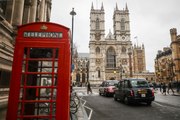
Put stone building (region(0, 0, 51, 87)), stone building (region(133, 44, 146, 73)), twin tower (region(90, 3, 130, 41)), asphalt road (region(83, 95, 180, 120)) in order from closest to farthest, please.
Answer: stone building (region(0, 0, 51, 87)) < asphalt road (region(83, 95, 180, 120)) < twin tower (region(90, 3, 130, 41)) < stone building (region(133, 44, 146, 73))

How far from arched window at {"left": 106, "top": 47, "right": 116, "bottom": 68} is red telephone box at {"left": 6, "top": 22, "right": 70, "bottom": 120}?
6722 cm

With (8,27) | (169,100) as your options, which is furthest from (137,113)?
(169,100)

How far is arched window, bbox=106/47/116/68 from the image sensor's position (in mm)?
70812

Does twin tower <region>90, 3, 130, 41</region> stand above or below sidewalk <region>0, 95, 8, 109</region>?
above

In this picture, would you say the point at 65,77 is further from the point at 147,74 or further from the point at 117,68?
the point at 147,74

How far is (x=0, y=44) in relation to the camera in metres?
5.35

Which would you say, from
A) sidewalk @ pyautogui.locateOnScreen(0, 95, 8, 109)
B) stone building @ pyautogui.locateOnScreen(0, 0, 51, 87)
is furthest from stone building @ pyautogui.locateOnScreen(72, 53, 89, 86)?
sidewalk @ pyautogui.locateOnScreen(0, 95, 8, 109)

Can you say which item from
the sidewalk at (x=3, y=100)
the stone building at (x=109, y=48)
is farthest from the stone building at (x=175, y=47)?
the sidewalk at (x=3, y=100)

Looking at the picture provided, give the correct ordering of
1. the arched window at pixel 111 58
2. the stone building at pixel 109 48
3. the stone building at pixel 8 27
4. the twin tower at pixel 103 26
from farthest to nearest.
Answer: the twin tower at pixel 103 26 < the arched window at pixel 111 58 < the stone building at pixel 109 48 < the stone building at pixel 8 27

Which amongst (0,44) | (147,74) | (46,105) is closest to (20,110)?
(46,105)

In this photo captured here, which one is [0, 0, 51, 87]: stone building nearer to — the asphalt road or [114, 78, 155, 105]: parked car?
the asphalt road

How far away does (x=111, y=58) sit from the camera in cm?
A: 7150

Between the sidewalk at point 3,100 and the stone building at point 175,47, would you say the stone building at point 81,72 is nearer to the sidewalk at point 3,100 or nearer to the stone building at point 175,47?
the stone building at point 175,47

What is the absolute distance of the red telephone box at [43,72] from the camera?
361 cm
